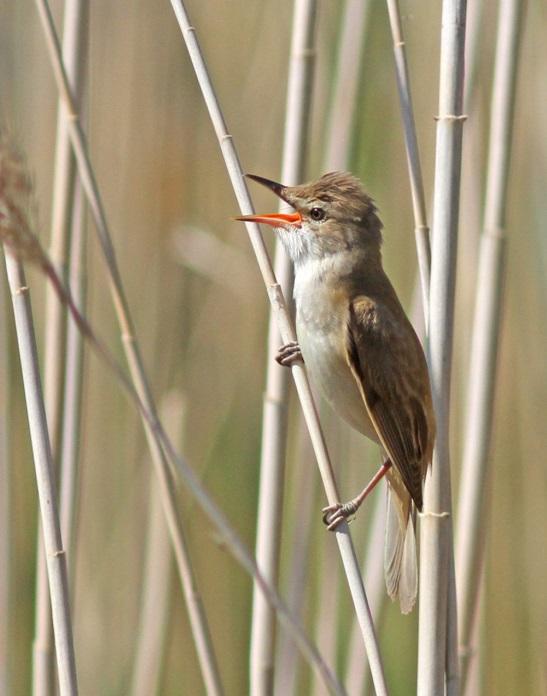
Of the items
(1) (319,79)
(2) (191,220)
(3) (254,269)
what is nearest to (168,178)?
(2) (191,220)

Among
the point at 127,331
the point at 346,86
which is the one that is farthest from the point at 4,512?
the point at 346,86

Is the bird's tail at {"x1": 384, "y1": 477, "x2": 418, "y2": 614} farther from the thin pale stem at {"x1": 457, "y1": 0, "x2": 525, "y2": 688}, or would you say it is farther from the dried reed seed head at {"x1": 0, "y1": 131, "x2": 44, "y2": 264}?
the dried reed seed head at {"x1": 0, "y1": 131, "x2": 44, "y2": 264}

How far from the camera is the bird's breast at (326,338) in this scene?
241 centimetres

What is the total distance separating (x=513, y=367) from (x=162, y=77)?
1.49 meters

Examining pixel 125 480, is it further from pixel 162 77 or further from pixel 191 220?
pixel 162 77

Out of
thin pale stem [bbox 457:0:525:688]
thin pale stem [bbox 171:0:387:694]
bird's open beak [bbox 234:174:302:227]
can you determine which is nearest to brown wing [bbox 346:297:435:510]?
thin pale stem [bbox 457:0:525:688]

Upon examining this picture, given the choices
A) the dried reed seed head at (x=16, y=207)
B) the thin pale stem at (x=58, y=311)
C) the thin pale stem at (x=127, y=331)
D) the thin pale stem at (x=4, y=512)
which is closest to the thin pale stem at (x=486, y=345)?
the thin pale stem at (x=127, y=331)

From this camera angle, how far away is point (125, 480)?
3459mm

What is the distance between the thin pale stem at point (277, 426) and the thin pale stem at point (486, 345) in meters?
0.41

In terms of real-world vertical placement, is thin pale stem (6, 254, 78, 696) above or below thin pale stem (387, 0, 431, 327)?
below

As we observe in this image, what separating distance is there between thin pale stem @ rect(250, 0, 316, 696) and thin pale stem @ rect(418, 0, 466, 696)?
1.41ft

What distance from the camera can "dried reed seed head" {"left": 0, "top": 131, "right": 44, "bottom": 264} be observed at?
1.16m

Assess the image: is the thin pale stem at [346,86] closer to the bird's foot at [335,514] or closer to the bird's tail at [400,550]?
the bird's tail at [400,550]

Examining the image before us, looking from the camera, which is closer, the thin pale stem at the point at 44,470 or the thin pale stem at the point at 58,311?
the thin pale stem at the point at 44,470
